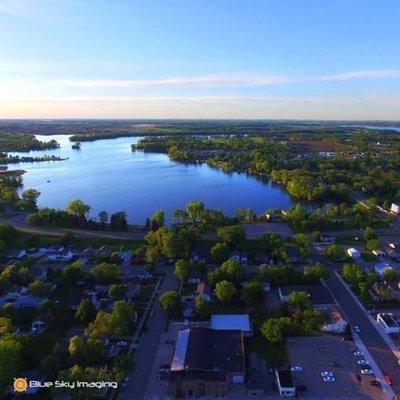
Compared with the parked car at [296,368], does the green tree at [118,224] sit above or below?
below

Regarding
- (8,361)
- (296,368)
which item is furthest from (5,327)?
(296,368)

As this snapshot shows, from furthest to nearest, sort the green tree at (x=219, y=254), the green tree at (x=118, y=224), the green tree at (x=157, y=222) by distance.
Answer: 1. the green tree at (x=118, y=224)
2. the green tree at (x=157, y=222)
3. the green tree at (x=219, y=254)

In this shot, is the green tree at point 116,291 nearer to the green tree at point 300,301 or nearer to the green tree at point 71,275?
the green tree at point 71,275

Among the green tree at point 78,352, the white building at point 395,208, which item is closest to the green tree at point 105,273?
the green tree at point 78,352

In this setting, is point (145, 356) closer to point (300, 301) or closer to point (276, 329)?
point (276, 329)

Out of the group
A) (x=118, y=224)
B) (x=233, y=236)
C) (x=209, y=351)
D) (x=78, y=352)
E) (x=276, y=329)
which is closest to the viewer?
(x=78, y=352)

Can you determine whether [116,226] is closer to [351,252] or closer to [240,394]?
[351,252]

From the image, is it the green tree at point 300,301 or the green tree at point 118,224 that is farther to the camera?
the green tree at point 118,224
